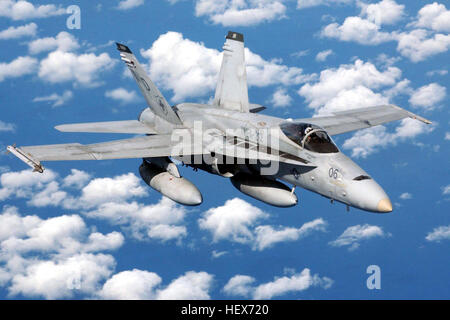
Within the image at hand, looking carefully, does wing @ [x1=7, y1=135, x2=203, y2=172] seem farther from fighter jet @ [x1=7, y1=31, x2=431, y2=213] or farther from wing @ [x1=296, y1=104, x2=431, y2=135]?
wing @ [x1=296, y1=104, x2=431, y2=135]

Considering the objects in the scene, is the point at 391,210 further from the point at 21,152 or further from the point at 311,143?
the point at 21,152

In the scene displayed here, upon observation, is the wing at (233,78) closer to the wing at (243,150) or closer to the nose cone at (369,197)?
the wing at (243,150)

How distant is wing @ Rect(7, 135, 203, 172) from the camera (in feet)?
65.2

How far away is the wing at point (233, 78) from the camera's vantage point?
2489 centimetres

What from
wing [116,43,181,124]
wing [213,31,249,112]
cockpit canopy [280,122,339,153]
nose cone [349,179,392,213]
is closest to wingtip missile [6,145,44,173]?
wing [116,43,181,124]

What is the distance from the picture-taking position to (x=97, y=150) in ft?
69.4

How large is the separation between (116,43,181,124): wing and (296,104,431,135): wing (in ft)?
16.5

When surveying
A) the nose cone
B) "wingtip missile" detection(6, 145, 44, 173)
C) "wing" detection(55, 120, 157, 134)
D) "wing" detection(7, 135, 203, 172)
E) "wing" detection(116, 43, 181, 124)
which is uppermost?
"wing" detection(116, 43, 181, 124)

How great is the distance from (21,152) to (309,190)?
30.5ft

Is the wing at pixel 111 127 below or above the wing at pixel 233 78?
below

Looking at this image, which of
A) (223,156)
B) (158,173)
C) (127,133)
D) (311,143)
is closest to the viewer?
(311,143)

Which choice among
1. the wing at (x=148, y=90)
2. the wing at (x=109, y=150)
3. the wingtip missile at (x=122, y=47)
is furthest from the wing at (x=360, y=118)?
the wingtip missile at (x=122, y=47)

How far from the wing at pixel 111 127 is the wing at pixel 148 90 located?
874 millimetres

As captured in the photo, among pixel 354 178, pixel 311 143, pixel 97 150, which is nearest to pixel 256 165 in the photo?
pixel 311 143
